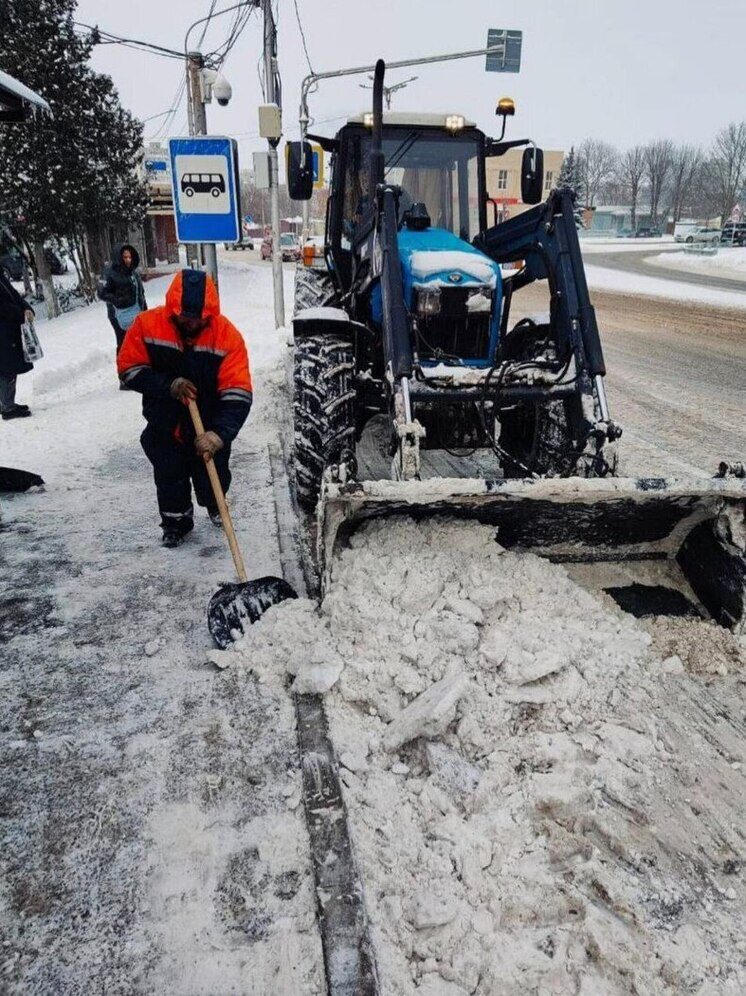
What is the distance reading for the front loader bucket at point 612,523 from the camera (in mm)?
2984

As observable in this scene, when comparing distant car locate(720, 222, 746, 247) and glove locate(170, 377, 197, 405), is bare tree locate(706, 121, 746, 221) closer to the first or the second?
distant car locate(720, 222, 746, 247)

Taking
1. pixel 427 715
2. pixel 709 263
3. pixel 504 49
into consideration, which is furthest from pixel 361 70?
pixel 709 263

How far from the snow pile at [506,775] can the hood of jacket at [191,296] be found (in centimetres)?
165

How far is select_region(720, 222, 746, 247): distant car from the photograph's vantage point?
39938 mm

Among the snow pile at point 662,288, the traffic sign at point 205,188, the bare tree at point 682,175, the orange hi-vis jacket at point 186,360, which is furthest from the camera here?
the bare tree at point 682,175

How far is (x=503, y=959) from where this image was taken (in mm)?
1761

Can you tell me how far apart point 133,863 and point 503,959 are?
3.66ft

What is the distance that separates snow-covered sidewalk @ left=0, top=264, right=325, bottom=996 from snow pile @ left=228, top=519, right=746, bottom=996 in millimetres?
266

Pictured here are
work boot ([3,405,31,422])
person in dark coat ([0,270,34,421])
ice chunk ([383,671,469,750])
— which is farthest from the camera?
work boot ([3,405,31,422])

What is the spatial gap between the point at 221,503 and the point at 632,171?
95100 millimetres

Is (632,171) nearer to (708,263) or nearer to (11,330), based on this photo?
(708,263)

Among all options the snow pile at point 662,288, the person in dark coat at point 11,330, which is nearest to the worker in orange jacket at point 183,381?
the person in dark coat at point 11,330

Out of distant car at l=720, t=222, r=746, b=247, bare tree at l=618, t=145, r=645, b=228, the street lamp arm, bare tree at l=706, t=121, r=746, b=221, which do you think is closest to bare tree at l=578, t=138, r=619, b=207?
bare tree at l=618, t=145, r=645, b=228

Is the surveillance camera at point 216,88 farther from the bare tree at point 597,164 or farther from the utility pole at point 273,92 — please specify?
the bare tree at point 597,164
